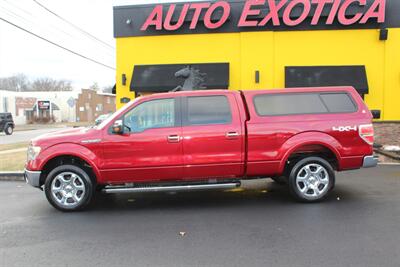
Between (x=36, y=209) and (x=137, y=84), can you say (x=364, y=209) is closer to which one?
(x=36, y=209)

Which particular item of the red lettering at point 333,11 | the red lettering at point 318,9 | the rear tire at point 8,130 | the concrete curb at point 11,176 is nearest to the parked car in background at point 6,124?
the rear tire at point 8,130

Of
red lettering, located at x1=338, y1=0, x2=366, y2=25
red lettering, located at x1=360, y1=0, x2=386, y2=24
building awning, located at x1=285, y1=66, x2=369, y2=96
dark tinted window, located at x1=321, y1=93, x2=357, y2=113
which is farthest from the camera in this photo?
building awning, located at x1=285, y1=66, x2=369, y2=96

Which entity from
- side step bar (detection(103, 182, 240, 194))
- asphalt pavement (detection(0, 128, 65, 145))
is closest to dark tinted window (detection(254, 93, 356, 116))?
side step bar (detection(103, 182, 240, 194))

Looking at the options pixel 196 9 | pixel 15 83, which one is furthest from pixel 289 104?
pixel 15 83

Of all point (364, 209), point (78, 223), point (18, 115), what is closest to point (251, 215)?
point (364, 209)

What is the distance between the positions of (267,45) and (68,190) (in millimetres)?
11115

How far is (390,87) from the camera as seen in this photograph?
1538cm

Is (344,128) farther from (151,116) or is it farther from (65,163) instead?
(65,163)

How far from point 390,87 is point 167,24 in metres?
8.78

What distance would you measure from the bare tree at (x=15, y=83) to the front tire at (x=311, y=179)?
102131 millimetres

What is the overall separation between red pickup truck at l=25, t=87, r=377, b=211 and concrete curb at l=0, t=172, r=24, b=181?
392 centimetres

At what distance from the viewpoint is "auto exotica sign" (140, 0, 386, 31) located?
14906mm

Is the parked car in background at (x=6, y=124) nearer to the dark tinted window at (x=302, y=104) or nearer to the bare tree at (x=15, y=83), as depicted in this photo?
the dark tinted window at (x=302, y=104)

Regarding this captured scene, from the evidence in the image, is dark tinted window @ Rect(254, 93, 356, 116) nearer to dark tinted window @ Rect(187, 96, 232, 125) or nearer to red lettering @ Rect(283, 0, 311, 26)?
dark tinted window @ Rect(187, 96, 232, 125)
